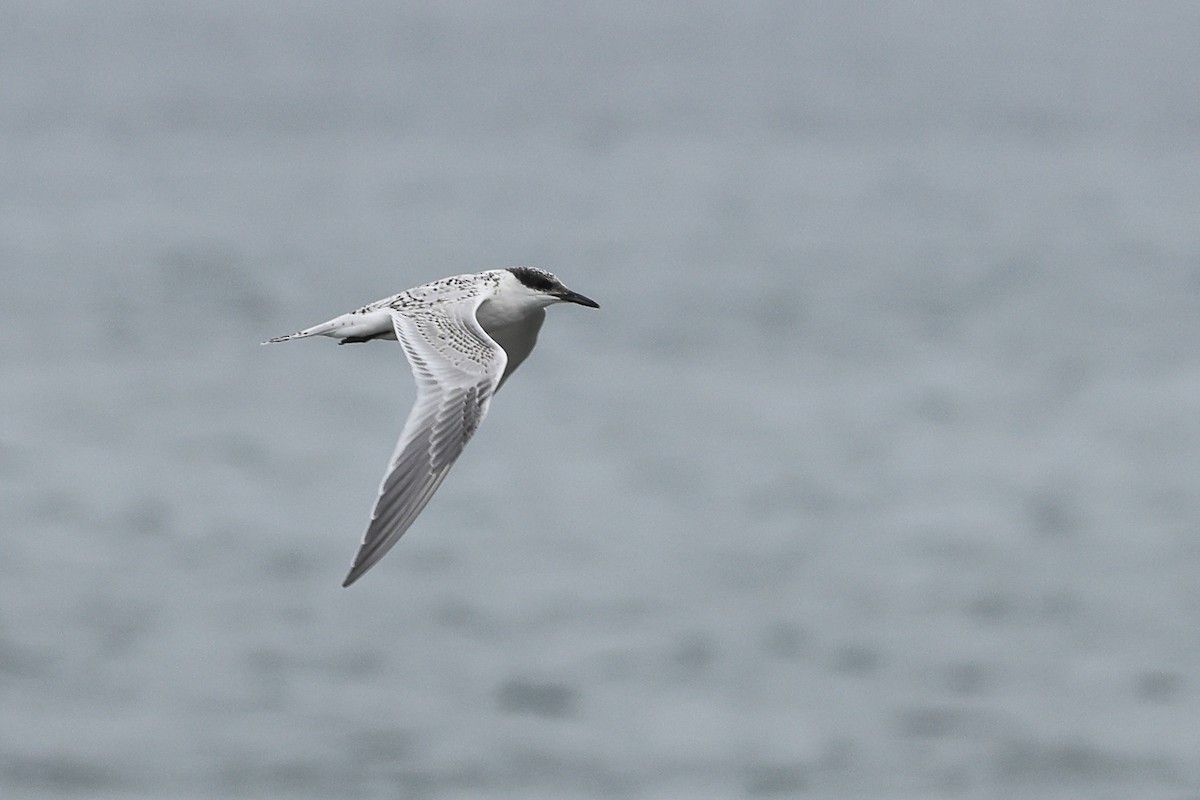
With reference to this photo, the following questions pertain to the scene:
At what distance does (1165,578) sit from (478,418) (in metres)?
34.5

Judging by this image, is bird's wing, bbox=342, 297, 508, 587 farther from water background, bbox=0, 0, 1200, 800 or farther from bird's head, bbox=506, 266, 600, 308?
water background, bbox=0, 0, 1200, 800

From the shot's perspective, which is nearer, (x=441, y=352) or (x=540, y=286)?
(x=441, y=352)

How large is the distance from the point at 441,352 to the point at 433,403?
0.44 m

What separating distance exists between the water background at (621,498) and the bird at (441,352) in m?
22.3

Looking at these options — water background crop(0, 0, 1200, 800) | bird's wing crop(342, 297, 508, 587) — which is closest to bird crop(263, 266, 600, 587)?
bird's wing crop(342, 297, 508, 587)

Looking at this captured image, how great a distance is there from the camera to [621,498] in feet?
160

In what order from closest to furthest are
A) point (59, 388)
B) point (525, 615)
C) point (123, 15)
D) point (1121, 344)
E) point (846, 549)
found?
point (525, 615), point (846, 549), point (59, 388), point (1121, 344), point (123, 15)

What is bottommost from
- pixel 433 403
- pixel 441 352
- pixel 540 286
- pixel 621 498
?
pixel 433 403

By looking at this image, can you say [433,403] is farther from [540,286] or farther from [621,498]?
[621,498]

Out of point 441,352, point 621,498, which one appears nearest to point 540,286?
point 441,352

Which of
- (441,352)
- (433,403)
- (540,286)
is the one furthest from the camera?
(540,286)

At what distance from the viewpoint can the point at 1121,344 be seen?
6234 centimetres

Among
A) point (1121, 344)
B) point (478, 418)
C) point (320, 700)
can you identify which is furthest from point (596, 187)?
Result: point (478, 418)

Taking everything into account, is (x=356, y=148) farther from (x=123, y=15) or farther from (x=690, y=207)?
(x=123, y=15)
